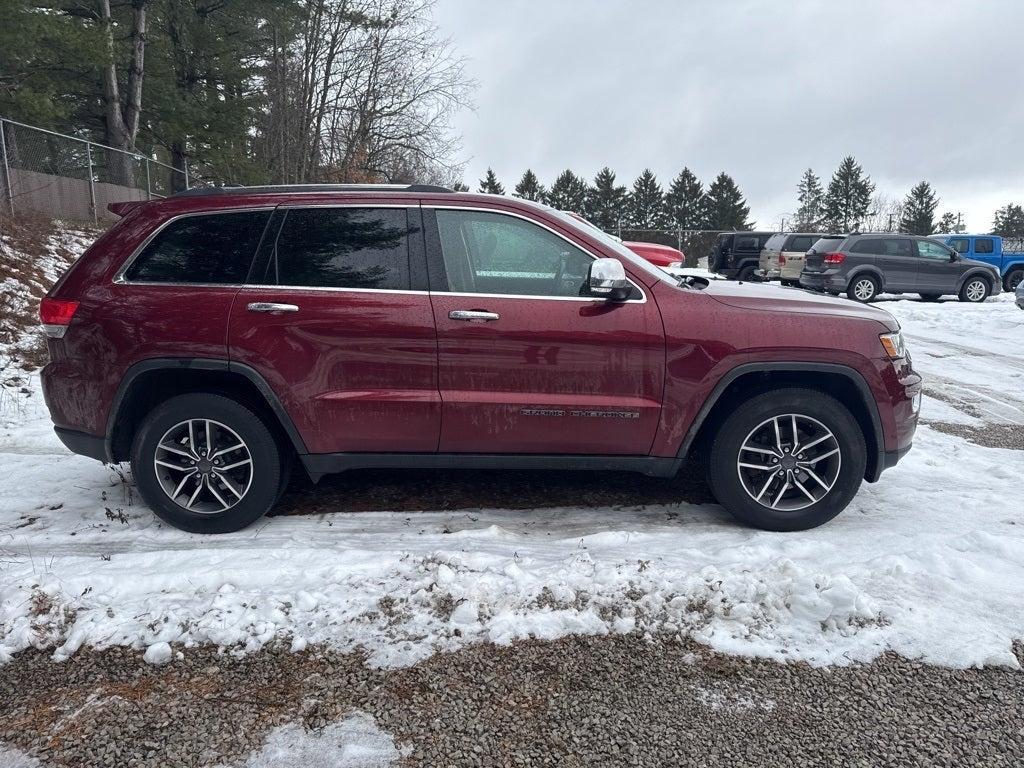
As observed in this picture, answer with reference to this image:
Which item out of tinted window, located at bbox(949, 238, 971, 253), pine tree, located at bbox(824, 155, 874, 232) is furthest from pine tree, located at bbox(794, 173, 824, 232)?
tinted window, located at bbox(949, 238, 971, 253)

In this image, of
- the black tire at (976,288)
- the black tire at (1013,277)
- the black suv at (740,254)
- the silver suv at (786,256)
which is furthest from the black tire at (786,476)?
the black tire at (1013,277)

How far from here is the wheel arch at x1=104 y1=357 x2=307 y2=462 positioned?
11.4 feet

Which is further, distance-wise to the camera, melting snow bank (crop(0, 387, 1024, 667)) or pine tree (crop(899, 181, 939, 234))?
pine tree (crop(899, 181, 939, 234))

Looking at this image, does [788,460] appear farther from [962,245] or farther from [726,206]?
[726,206]

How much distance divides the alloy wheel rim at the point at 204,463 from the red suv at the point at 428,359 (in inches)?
0.5

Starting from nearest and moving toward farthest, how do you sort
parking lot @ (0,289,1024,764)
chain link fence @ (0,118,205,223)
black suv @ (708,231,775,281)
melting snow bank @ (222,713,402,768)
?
melting snow bank @ (222,713,402,768)
parking lot @ (0,289,1024,764)
chain link fence @ (0,118,205,223)
black suv @ (708,231,775,281)

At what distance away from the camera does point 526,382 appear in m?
3.50

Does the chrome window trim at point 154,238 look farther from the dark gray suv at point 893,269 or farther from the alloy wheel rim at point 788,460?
the dark gray suv at point 893,269

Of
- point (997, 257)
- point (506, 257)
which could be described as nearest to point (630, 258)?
point (506, 257)

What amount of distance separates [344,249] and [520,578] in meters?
1.96

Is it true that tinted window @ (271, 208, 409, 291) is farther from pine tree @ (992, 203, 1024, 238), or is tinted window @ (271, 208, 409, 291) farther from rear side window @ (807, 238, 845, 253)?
pine tree @ (992, 203, 1024, 238)

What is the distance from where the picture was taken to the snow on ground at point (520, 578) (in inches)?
106

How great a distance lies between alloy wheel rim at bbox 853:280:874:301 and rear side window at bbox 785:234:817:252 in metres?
3.82

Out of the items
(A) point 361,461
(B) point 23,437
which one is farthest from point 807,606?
(B) point 23,437
